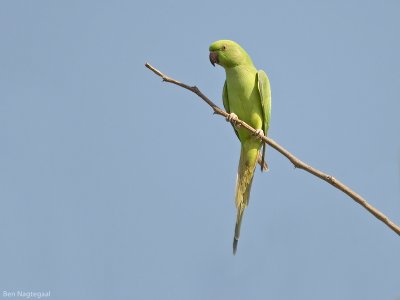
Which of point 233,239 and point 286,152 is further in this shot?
point 233,239

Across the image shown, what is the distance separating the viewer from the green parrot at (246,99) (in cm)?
685

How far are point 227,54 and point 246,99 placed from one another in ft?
2.03

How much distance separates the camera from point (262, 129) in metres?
7.04

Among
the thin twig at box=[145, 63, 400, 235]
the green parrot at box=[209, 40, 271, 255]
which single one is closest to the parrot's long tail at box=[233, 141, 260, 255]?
the green parrot at box=[209, 40, 271, 255]

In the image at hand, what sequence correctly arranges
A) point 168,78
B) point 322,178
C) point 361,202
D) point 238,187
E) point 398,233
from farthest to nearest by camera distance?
point 238,187
point 168,78
point 322,178
point 361,202
point 398,233

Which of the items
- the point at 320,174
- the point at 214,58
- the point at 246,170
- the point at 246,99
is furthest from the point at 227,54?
the point at 320,174

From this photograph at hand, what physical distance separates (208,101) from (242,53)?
244 centimetres

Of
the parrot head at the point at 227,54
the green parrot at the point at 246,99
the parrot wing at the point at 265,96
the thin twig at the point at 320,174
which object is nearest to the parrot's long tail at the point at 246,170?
the green parrot at the point at 246,99

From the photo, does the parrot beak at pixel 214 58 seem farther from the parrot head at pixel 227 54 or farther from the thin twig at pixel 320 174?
the thin twig at pixel 320 174

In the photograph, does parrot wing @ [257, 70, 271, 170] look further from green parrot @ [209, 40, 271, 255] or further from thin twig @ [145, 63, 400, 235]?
thin twig @ [145, 63, 400, 235]

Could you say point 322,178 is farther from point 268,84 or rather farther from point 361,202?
point 268,84

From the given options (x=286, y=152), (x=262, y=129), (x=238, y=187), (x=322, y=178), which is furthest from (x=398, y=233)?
(x=262, y=129)

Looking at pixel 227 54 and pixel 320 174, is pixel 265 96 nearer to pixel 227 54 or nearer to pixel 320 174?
pixel 227 54

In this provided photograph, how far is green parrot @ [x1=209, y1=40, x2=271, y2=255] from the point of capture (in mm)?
6848
